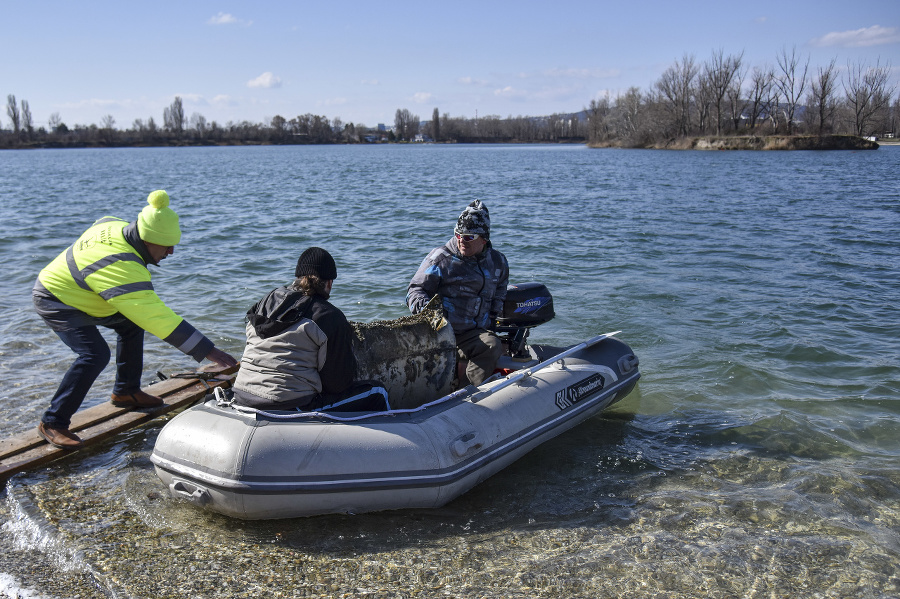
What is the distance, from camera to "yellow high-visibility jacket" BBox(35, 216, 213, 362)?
166 inches

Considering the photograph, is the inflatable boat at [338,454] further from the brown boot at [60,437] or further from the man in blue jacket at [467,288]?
the brown boot at [60,437]

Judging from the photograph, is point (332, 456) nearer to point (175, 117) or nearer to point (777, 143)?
point (777, 143)

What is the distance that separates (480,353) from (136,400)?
8.48ft

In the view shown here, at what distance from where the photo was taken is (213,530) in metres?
3.83

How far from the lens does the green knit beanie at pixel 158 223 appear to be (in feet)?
14.0

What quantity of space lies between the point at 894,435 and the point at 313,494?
4689mm

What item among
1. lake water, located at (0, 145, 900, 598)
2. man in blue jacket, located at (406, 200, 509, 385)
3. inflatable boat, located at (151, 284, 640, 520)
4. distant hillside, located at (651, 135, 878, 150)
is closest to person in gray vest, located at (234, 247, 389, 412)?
inflatable boat, located at (151, 284, 640, 520)

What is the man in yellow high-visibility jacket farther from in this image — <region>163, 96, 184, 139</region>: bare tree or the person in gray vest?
<region>163, 96, 184, 139</region>: bare tree

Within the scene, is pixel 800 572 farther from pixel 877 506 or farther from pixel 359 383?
pixel 359 383

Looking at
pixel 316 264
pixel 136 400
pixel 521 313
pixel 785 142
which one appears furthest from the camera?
pixel 785 142

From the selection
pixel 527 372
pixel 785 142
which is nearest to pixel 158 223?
pixel 527 372

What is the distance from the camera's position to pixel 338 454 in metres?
3.80

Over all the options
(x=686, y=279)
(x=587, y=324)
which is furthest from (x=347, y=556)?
(x=686, y=279)

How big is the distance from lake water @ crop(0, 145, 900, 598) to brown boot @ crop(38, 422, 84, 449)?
18 cm
